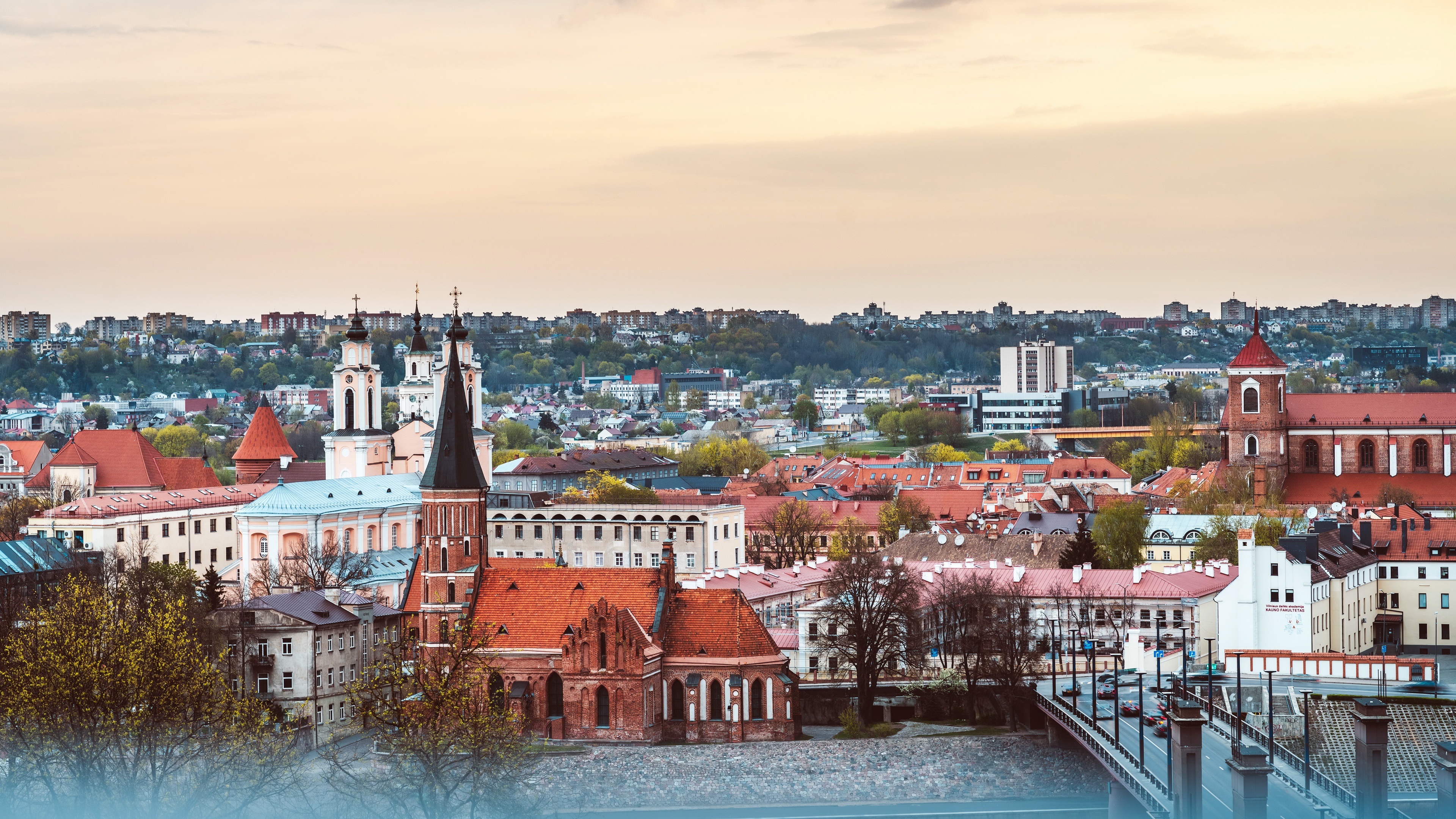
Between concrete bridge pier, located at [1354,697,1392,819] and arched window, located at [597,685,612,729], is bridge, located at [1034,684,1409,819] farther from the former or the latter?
arched window, located at [597,685,612,729]

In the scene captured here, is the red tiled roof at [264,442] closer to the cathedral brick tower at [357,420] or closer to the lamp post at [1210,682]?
the cathedral brick tower at [357,420]

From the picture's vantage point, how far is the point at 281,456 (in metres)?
116

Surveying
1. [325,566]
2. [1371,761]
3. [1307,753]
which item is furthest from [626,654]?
[325,566]

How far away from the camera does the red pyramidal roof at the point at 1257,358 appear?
350 ft

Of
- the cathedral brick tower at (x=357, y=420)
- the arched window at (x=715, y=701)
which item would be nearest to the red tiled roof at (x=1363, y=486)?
the cathedral brick tower at (x=357, y=420)

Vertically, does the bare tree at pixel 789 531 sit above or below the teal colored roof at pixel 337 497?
below

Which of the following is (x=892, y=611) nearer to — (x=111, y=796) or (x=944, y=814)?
(x=944, y=814)

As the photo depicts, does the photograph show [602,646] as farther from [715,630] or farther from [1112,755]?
[1112,755]

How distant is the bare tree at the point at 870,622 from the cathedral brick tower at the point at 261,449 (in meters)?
50.5

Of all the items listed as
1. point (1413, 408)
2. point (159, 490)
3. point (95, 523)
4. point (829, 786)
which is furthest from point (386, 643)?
point (1413, 408)

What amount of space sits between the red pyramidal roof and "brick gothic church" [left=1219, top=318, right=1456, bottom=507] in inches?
2.6

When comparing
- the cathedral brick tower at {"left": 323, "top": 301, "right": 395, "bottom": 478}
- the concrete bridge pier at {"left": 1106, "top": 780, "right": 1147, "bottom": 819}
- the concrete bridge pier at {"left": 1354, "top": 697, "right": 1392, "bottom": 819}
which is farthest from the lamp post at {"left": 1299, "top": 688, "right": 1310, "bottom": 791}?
the cathedral brick tower at {"left": 323, "top": 301, "right": 395, "bottom": 478}

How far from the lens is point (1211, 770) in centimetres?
5381

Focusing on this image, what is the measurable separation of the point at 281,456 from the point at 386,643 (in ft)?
168
